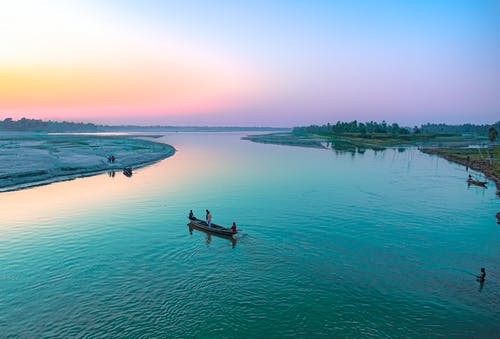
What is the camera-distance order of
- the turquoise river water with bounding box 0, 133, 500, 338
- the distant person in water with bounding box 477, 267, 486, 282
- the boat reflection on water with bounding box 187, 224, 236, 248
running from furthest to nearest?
1. the boat reflection on water with bounding box 187, 224, 236, 248
2. the distant person in water with bounding box 477, 267, 486, 282
3. the turquoise river water with bounding box 0, 133, 500, 338

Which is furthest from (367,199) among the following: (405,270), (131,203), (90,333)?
(90,333)

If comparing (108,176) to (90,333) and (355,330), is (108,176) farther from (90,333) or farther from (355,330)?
(355,330)

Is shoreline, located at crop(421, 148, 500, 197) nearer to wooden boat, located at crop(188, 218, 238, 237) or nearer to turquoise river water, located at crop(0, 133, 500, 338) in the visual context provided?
turquoise river water, located at crop(0, 133, 500, 338)

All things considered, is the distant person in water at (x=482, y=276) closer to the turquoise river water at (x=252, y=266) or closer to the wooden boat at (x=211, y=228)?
the turquoise river water at (x=252, y=266)

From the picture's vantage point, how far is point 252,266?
100 feet

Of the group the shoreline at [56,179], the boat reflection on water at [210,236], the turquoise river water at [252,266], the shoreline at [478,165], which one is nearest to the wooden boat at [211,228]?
the boat reflection on water at [210,236]

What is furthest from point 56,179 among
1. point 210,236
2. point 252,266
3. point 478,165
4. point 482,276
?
point 478,165

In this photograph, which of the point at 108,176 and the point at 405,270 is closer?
the point at 405,270

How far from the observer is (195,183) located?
7406 centimetres

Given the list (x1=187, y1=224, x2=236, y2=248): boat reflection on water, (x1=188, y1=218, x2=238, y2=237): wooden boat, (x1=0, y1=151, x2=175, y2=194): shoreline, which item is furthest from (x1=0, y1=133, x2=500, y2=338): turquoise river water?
(x1=0, y1=151, x2=175, y2=194): shoreline

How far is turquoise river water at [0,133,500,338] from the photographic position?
71.9 feet

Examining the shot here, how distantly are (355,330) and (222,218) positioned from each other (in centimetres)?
2779

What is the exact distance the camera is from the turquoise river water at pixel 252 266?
21.9 m

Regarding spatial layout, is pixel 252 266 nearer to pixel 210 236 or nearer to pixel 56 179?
pixel 210 236
